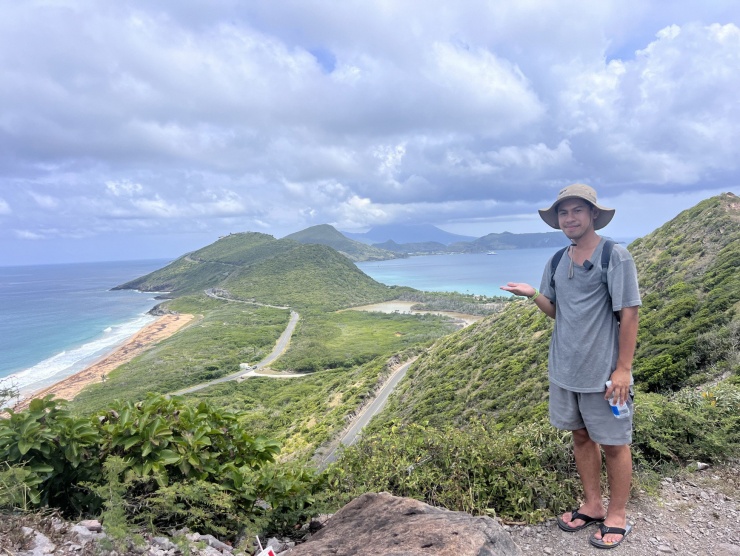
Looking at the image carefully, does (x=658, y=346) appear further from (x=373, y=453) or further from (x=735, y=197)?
(x=735, y=197)

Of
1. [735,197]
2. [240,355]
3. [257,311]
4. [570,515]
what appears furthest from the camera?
[257,311]

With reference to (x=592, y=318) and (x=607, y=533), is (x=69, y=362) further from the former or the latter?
(x=592, y=318)

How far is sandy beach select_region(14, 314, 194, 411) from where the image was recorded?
1649 inches

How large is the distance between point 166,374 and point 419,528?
163 feet

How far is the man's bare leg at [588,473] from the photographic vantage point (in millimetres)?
2982

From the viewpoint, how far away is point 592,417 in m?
2.82

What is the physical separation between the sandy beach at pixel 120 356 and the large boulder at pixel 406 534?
29.8 meters

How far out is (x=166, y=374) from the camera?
45438 millimetres

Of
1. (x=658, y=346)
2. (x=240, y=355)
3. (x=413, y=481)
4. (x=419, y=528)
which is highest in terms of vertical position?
(x=419, y=528)

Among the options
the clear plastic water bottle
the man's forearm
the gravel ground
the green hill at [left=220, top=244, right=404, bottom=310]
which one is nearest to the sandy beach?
the green hill at [left=220, top=244, right=404, bottom=310]

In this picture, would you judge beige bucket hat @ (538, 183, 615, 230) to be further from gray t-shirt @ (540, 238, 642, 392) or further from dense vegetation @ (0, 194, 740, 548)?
dense vegetation @ (0, 194, 740, 548)

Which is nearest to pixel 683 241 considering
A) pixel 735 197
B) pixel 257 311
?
pixel 735 197

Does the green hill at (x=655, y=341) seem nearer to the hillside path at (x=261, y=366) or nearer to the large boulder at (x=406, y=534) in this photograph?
the large boulder at (x=406, y=534)

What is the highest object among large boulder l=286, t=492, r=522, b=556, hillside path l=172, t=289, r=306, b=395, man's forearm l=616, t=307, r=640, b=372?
man's forearm l=616, t=307, r=640, b=372
